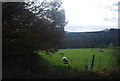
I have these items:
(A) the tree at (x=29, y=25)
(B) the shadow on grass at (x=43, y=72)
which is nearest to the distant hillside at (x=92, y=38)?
(A) the tree at (x=29, y=25)

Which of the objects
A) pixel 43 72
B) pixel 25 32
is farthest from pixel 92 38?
pixel 25 32

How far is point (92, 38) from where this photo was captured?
1030 centimetres

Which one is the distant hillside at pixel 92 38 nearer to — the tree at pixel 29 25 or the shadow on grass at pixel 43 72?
the tree at pixel 29 25

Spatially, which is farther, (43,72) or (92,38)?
(92,38)

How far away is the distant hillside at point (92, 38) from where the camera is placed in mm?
9678

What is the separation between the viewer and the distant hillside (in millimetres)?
9678

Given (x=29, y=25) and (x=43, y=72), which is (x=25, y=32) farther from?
(x=43, y=72)

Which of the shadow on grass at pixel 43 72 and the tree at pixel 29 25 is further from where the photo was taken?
the tree at pixel 29 25

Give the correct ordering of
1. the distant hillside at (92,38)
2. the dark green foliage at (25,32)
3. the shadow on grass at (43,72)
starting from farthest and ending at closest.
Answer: the distant hillside at (92,38) < the dark green foliage at (25,32) < the shadow on grass at (43,72)

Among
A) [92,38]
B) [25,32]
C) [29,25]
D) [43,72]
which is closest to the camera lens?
[43,72]

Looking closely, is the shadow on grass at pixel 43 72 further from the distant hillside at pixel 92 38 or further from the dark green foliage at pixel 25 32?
the distant hillside at pixel 92 38

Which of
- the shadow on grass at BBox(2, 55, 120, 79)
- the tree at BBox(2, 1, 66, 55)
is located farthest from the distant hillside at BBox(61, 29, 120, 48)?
the shadow on grass at BBox(2, 55, 120, 79)

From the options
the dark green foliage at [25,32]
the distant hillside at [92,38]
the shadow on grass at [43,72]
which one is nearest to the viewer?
the shadow on grass at [43,72]

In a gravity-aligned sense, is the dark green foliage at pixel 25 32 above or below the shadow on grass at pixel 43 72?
above
